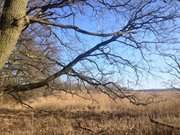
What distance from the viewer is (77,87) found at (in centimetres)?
1162

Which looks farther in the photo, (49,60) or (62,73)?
(49,60)

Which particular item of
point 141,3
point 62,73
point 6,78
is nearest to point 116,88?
point 62,73

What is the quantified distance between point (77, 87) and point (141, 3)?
2.55m

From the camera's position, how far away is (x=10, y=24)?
8016mm

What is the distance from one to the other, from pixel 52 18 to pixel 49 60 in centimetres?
170

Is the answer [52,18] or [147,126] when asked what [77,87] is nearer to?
[52,18]

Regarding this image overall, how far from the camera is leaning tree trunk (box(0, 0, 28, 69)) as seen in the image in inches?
314

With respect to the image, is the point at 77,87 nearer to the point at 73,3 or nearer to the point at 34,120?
the point at 73,3

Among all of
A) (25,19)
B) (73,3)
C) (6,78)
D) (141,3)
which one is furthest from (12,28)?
(6,78)

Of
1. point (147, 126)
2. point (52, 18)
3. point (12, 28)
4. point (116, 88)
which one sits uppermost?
point (52, 18)

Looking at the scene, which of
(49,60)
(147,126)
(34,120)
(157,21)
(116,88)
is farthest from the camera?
(34,120)

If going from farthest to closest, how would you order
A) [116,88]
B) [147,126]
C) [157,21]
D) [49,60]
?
[147,126] < [49,60] < [116,88] < [157,21]

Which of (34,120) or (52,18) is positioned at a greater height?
(52,18)

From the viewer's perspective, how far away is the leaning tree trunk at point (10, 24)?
7.98m
